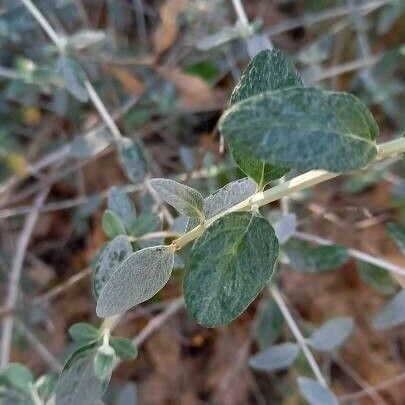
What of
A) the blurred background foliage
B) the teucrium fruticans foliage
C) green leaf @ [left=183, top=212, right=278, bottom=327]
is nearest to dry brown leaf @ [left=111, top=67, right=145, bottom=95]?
the blurred background foliage

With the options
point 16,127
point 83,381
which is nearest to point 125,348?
point 83,381

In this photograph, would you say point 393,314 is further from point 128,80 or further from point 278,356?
point 128,80

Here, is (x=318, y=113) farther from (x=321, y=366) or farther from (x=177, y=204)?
(x=321, y=366)

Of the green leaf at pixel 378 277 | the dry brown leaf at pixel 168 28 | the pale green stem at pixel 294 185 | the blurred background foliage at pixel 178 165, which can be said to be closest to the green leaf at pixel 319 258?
the green leaf at pixel 378 277

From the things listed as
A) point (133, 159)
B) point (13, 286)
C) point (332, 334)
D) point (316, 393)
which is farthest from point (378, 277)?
point (13, 286)

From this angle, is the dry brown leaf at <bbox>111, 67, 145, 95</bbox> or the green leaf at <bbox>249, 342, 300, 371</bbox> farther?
the dry brown leaf at <bbox>111, 67, 145, 95</bbox>

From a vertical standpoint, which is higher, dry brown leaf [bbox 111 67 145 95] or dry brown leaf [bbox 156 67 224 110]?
dry brown leaf [bbox 111 67 145 95]

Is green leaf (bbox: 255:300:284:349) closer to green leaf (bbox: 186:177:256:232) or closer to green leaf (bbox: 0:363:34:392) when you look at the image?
green leaf (bbox: 0:363:34:392)

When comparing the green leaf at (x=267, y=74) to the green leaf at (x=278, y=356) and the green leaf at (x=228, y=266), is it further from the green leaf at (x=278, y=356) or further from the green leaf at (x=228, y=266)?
the green leaf at (x=278, y=356)
